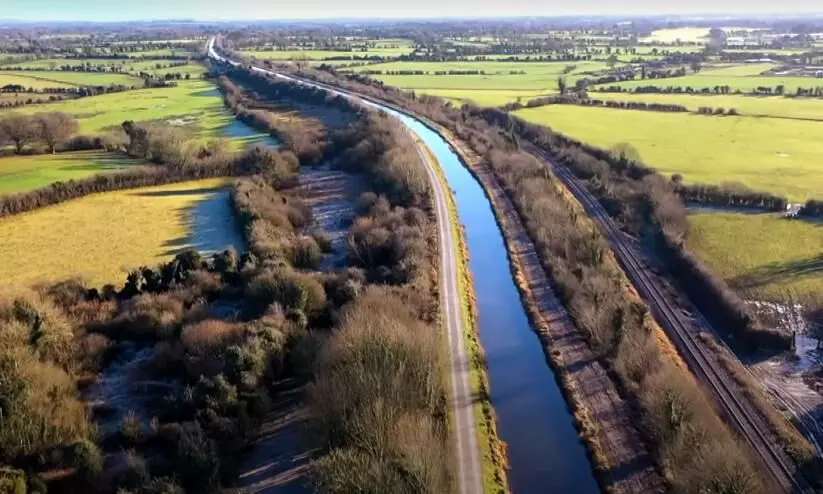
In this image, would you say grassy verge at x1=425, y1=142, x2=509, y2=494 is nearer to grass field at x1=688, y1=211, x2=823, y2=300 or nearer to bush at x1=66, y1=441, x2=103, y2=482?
bush at x1=66, y1=441, x2=103, y2=482

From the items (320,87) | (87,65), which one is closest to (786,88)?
(320,87)

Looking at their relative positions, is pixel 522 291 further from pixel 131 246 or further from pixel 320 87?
pixel 320 87

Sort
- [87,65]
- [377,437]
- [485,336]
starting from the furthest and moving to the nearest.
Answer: [87,65] < [485,336] < [377,437]

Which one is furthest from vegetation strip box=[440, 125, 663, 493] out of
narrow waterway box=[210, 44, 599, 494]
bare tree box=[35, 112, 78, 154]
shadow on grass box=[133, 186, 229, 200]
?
bare tree box=[35, 112, 78, 154]

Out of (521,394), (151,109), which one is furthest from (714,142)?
(151,109)

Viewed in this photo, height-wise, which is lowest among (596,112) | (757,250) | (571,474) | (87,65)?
(571,474)

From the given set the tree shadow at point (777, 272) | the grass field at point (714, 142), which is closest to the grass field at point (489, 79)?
the grass field at point (714, 142)

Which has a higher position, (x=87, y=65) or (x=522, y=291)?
(x=87, y=65)
